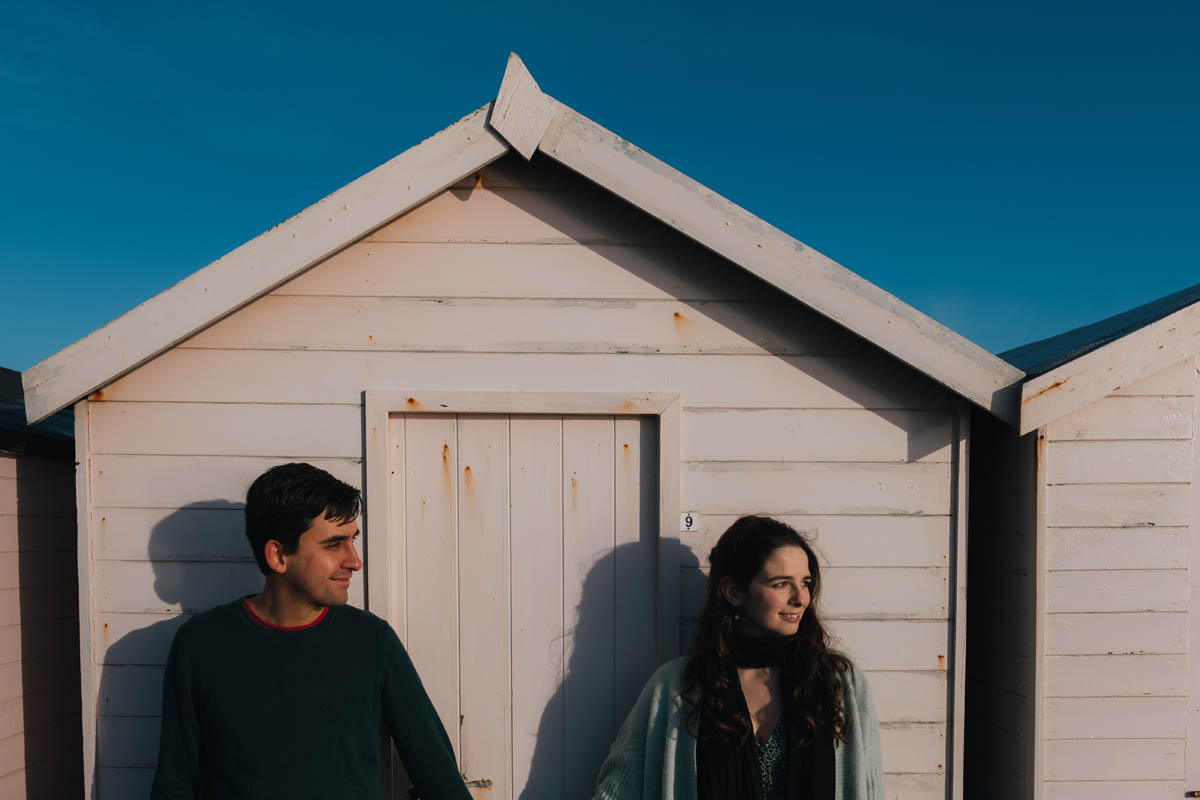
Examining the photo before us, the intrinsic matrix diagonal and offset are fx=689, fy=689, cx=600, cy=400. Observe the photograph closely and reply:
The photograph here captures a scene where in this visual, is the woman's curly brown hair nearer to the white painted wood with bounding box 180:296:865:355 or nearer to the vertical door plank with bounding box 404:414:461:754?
the white painted wood with bounding box 180:296:865:355

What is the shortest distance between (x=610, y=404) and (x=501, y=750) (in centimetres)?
141

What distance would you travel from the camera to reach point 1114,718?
8.46 feet

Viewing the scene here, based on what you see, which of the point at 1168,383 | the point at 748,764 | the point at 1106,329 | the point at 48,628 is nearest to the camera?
the point at 748,764

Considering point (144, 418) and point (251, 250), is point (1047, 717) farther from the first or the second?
point (144, 418)

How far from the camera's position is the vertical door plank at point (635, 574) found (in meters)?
2.69

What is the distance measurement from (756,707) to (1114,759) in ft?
4.77

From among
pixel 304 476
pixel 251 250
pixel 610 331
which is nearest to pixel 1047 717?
pixel 610 331

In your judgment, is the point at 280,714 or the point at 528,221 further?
the point at 528,221

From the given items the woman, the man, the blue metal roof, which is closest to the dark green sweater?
the man

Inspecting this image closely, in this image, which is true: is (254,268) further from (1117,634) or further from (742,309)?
(1117,634)

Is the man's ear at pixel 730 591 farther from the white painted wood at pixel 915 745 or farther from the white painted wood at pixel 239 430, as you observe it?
the white painted wood at pixel 239 430

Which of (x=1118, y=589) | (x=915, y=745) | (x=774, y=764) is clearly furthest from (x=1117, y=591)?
(x=774, y=764)

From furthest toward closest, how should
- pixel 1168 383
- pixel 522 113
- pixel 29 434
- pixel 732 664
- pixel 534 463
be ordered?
pixel 29 434 → pixel 534 463 → pixel 1168 383 → pixel 522 113 → pixel 732 664

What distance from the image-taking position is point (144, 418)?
102 inches
